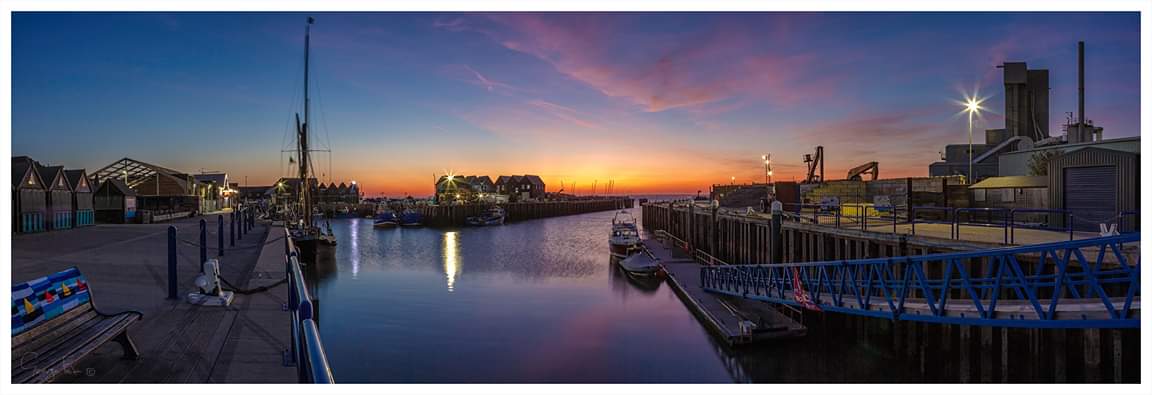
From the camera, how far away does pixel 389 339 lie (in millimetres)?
18094

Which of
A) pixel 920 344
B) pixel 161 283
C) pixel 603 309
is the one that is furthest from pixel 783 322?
pixel 161 283

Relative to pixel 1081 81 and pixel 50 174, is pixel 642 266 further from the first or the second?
pixel 50 174

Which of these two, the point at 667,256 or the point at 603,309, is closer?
the point at 603,309

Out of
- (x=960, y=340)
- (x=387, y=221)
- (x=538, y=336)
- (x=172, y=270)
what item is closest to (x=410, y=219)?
(x=387, y=221)

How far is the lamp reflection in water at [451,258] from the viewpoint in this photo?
3197 cm

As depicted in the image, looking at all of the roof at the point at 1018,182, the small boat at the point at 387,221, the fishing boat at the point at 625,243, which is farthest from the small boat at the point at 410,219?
the roof at the point at 1018,182

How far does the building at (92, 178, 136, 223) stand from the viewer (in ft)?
138

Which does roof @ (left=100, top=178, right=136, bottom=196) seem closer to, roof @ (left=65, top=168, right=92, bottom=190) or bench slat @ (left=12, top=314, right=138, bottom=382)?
roof @ (left=65, top=168, right=92, bottom=190)

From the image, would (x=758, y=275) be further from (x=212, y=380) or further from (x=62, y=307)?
(x=62, y=307)

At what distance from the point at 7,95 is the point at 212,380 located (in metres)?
4.56

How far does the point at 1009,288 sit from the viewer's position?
11.2 meters

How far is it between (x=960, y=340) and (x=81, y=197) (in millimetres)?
48875

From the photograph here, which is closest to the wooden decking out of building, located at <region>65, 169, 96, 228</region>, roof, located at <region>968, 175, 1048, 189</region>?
roof, located at <region>968, 175, 1048, 189</region>

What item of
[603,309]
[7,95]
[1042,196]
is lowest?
[603,309]
